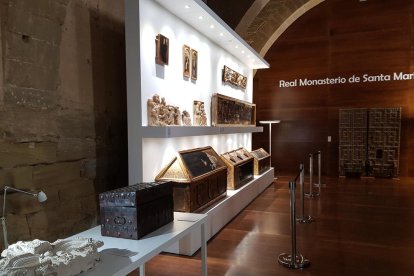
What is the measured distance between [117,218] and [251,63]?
21.1 ft

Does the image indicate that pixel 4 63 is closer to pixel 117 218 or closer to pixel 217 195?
pixel 117 218

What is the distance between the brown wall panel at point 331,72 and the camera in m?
9.02

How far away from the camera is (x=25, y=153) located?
2947 millimetres

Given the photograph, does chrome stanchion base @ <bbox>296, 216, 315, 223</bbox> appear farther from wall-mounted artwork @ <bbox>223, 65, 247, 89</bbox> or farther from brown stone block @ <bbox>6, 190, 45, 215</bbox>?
brown stone block @ <bbox>6, 190, 45, 215</bbox>

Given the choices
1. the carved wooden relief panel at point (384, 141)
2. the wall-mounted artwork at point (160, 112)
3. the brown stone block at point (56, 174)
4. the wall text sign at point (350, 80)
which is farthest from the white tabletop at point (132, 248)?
the wall text sign at point (350, 80)

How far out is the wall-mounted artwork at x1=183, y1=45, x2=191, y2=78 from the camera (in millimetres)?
4707

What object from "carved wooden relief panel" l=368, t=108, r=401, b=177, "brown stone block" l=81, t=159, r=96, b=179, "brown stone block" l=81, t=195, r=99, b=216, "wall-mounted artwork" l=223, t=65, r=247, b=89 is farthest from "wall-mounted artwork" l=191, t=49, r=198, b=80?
"carved wooden relief panel" l=368, t=108, r=401, b=177

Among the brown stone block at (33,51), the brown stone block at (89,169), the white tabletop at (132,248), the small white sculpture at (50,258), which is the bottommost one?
the white tabletop at (132,248)

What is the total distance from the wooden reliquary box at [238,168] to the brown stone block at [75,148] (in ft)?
8.07

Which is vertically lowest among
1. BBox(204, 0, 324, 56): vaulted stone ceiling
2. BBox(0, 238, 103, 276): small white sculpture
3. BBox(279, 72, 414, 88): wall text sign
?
BBox(0, 238, 103, 276): small white sculpture

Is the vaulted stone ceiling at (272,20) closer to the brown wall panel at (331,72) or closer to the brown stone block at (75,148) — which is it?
the brown wall panel at (331,72)

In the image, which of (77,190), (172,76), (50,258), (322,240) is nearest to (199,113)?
(172,76)

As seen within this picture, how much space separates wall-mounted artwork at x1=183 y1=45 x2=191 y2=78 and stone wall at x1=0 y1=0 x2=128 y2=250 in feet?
2.86

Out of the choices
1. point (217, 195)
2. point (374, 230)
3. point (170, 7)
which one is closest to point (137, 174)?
point (217, 195)
